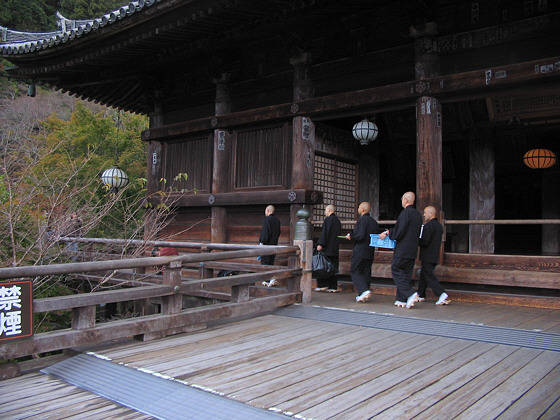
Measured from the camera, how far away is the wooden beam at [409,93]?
6.55 metres

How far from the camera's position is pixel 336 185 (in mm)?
10852

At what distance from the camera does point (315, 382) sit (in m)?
3.43

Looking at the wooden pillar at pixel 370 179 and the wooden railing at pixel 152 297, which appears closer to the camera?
the wooden railing at pixel 152 297

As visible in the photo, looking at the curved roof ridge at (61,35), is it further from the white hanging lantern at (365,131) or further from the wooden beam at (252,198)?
the white hanging lantern at (365,131)

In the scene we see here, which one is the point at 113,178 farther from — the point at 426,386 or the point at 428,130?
the point at 426,386

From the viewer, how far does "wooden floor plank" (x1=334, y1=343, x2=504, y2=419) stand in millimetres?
2881

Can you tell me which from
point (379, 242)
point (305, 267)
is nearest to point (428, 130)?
point (379, 242)

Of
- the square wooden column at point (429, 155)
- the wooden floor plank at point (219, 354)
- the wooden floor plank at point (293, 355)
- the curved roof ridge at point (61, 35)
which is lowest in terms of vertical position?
the wooden floor plank at point (219, 354)

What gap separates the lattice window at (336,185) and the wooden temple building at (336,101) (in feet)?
0.16

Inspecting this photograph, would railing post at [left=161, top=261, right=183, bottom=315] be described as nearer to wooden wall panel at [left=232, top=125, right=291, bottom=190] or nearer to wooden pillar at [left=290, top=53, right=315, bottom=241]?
wooden pillar at [left=290, top=53, right=315, bottom=241]

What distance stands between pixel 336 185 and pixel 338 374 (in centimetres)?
754

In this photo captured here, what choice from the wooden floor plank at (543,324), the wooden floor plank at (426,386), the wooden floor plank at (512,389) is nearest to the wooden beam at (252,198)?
the wooden floor plank at (543,324)

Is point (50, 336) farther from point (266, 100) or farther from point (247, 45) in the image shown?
point (247, 45)

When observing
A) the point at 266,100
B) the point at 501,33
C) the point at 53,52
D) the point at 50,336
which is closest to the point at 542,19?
the point at 501,33
